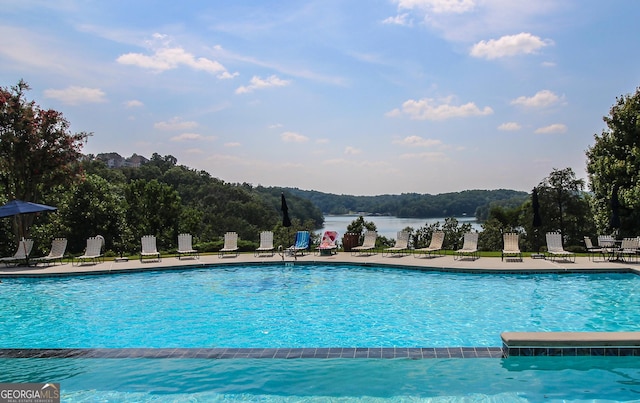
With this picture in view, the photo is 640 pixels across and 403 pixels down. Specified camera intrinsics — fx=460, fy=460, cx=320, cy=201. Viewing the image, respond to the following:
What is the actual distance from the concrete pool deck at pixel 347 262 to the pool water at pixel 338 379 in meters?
6.98

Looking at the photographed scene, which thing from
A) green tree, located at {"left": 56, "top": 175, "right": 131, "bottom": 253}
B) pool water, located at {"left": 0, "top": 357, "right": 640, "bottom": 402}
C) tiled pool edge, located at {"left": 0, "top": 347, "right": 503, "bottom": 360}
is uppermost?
green tree, located at {"left": 56, "top": 175, "right": 131, "bottom": 253}

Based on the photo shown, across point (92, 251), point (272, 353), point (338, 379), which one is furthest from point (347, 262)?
point (338, 379)

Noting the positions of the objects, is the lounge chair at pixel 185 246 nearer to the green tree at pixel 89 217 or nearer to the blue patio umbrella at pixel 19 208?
the blue patio umbrella at pixel 19 208

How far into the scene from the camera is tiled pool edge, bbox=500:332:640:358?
532cm

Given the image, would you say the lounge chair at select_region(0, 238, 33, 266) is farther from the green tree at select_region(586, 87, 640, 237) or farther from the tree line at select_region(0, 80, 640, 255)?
the green tree at select_region(586, 87, 640, 237)

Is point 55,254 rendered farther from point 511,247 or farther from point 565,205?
point 565,205

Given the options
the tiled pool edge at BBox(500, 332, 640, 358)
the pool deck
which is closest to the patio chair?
the pool deck

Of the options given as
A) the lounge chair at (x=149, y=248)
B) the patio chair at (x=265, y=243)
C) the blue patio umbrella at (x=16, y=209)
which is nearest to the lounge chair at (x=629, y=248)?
the patio chair at (x=265, y=243)

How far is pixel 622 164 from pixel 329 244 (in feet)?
35.3

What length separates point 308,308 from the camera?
8781mm

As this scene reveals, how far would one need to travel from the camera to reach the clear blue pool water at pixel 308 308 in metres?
6.91

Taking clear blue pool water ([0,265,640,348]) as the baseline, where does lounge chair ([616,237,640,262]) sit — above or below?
above

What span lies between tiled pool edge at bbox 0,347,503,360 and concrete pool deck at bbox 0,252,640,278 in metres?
6.77

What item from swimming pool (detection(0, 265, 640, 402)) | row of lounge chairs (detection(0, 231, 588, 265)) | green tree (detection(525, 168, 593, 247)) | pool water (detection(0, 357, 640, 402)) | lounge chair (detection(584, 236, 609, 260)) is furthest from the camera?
green tree (detection(525, 168, 593, 247))
